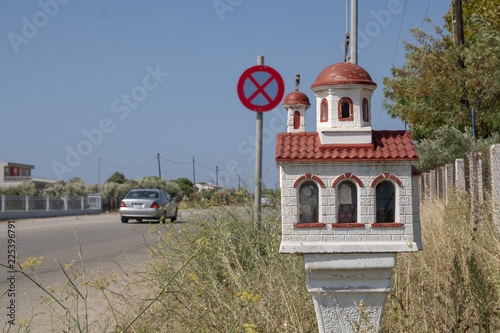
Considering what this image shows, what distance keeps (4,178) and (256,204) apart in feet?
261

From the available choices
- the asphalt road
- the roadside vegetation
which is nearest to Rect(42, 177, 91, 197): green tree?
the asphalt road

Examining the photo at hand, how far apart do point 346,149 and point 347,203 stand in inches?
14.0

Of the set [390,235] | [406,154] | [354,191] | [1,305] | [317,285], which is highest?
[406,154]

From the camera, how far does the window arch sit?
3.78 meters

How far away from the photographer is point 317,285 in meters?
3.68

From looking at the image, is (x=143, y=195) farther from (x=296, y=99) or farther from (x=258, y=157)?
(x=296, y=99)

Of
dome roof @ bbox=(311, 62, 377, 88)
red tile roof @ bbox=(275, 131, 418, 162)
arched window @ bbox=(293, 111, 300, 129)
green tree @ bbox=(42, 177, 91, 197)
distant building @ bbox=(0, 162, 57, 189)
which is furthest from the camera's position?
distant building @ bbox=(0, 162, 57, 189)

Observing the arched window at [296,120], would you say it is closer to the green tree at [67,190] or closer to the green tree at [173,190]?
the green tree at [67,190]

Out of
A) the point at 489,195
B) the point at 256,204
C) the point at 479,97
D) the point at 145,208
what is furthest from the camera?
the point at 145,208

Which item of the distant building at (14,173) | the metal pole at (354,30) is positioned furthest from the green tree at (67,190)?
the metal pole at (354,30)

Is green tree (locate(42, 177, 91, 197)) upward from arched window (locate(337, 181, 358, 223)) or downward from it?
downward

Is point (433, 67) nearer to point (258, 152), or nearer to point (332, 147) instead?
point (258, 152)

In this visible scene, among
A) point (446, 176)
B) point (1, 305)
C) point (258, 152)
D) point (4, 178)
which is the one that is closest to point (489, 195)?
point (258, 152)

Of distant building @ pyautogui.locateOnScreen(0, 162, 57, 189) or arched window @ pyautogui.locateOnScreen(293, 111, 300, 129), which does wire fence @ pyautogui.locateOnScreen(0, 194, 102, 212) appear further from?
distant building @ pyautogui.locateOnScreen(0, 162, 57, 189)
